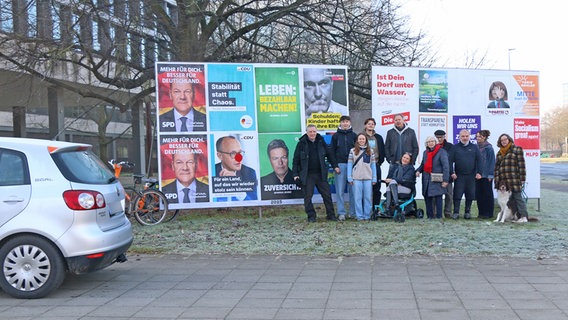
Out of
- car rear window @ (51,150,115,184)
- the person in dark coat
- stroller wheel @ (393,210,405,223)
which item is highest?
car rear window @ (51,150,115,184)

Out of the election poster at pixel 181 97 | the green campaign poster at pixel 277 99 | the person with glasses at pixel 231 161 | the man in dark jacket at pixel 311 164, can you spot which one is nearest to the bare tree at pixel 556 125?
the green campaign poster at pixel 277 99

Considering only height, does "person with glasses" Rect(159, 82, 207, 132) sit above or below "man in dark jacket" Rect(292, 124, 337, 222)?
above

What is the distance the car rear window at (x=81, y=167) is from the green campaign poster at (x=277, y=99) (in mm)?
4964

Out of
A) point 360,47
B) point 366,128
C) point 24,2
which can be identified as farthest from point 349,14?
point 24,2

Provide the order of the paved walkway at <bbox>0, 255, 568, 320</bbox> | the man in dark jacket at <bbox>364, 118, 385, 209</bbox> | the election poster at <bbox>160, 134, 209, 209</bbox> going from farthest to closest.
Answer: the man in dark jacket at <bbox>364, 118, 385, 209</bbox> < the election poster at <bbox>160, 134, 209, 209</bbox> < the paved walkway at <bbox>0, 255, 568, 320</bbox>

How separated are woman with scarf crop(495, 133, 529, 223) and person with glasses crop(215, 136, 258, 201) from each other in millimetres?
4919

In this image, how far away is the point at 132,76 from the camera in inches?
596

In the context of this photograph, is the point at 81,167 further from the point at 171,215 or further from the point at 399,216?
the point at 399,216

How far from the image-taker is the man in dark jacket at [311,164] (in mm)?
10344

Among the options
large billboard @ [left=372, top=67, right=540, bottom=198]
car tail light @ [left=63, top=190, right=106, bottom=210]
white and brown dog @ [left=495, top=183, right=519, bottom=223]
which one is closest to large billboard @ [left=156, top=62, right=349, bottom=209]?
large billboard @ [left=372, top=67, right=540, bottom=198]

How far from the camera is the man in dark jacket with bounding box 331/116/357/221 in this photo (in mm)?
10766

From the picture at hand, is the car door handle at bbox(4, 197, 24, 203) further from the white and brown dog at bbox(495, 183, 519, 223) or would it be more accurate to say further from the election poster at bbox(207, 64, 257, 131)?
the white and brown dog at bbox(495, 183, 519, 223)

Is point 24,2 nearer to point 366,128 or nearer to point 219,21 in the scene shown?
point 219,21

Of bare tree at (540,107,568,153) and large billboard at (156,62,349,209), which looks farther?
bare tree at (540,107,568,153)
